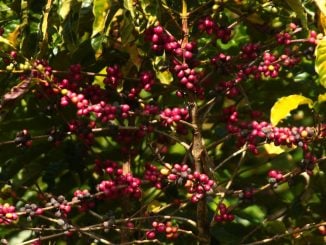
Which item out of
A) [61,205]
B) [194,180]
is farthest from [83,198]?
[194,180]

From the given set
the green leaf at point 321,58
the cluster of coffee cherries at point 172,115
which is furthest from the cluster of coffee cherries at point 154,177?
the green leaf at point 321,58

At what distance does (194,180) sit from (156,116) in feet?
2.14

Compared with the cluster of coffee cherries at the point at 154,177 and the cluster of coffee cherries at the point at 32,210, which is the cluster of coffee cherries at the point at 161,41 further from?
the cluster of coffee cherries at the point at 32,210

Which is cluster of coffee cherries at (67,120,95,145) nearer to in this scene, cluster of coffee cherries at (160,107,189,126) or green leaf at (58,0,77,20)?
cluster of coffee cherries at (160,107,189,126)

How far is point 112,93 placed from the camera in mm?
2518

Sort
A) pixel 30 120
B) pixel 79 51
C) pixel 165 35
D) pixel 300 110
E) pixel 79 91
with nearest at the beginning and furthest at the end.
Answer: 1. pixel 165 35
2. pixel 79 91
3. pixel 79 51
4. pixel 30 120
5. pixel 300 110

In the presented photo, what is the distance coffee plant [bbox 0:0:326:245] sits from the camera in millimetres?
2268

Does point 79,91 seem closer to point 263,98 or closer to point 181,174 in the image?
point 181,174

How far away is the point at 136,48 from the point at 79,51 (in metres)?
0.28

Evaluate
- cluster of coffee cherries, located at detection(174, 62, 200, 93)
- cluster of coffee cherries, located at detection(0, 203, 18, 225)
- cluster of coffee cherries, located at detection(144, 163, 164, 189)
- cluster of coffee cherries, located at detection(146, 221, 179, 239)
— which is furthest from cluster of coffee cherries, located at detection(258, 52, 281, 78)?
cluster of coffee cherries, located at detection(0, 203, 18, 225)

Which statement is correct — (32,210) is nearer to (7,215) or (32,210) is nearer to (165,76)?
(7,215)

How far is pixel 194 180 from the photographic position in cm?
229

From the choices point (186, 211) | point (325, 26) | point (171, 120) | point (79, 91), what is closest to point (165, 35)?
point (171, 120)

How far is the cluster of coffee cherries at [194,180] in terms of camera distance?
7.41 ft
